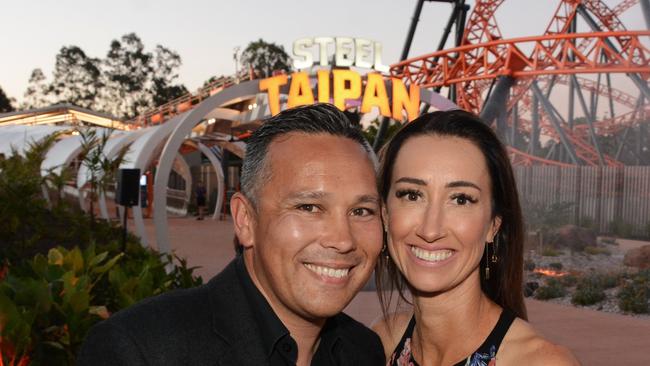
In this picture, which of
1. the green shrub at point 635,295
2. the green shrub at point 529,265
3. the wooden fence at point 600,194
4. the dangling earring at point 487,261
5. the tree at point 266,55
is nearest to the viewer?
the dangling earring at point 487,261

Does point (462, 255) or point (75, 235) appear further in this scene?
point (75, 235)

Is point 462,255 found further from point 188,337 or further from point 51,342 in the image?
point 51,342

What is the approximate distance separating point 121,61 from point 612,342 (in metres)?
78.3

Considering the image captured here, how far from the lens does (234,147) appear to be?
30.2 m

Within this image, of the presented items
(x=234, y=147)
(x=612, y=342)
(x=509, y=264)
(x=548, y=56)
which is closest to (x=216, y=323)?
(x=509, y=264)

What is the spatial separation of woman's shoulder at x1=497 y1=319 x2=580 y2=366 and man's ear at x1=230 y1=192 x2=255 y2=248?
1.29 metres

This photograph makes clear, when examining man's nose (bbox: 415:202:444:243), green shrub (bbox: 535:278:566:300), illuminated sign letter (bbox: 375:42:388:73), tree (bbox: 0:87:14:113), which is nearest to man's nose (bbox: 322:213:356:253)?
man's nose (bbox: 415:202:444:243)

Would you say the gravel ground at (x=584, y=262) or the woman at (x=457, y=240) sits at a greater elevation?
the woman at (x=457, y=240)

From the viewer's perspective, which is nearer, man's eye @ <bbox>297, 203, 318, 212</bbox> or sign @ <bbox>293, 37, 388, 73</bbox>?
man's eye @ <bbox>297, 203, 318, 212</bbox>

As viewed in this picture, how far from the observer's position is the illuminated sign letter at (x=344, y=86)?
15.9 m

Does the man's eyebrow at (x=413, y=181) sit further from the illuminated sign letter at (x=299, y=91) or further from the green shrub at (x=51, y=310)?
the illuminated sign letter at (x=299, y=91)

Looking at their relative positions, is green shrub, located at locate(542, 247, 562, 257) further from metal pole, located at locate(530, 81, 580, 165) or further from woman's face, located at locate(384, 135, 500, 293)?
woman's face, located at locate(384, 135, 500, 293)

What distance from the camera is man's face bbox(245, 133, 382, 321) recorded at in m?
2.15

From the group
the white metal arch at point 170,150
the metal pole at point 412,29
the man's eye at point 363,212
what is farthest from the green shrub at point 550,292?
the metal pole at point 412,29
